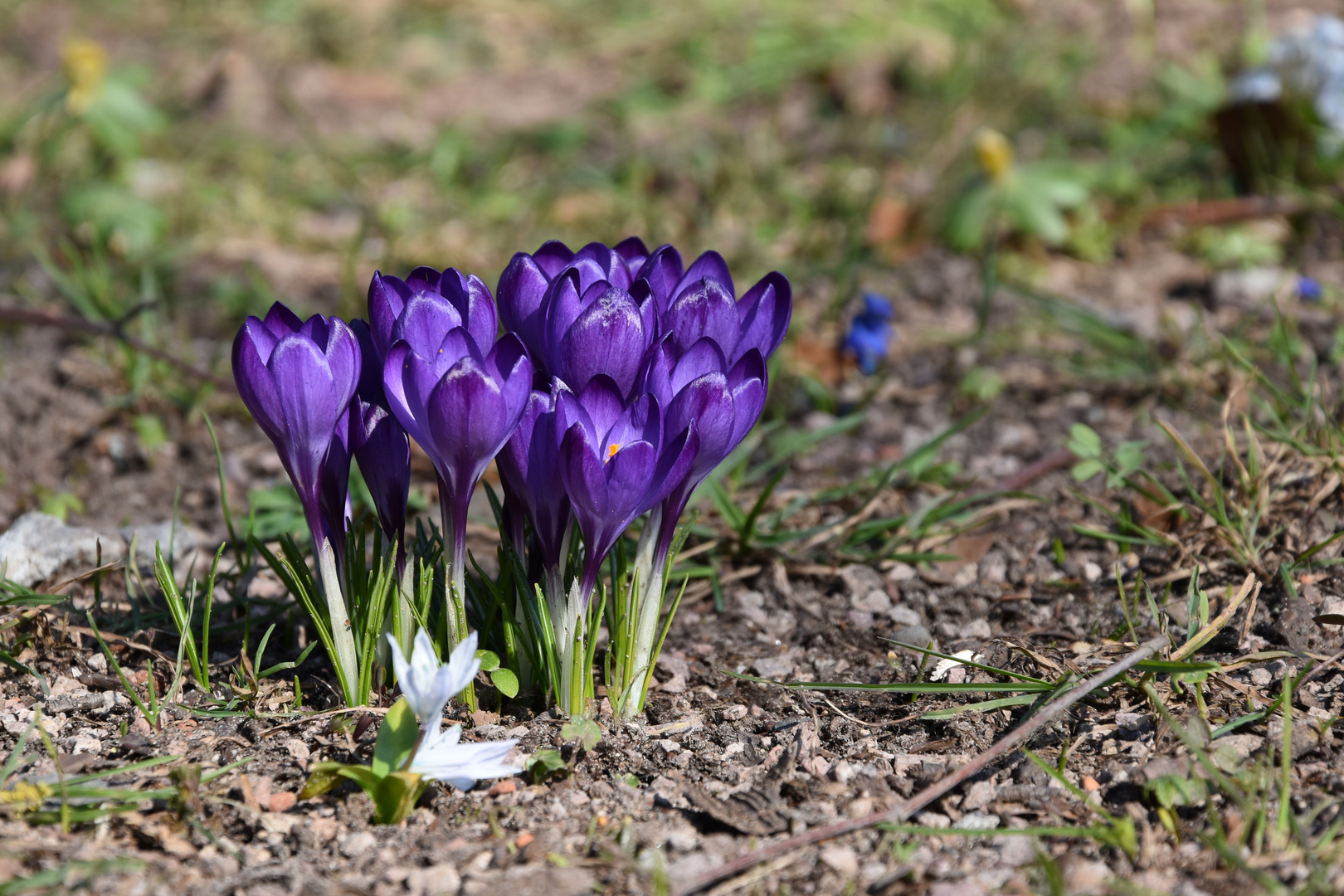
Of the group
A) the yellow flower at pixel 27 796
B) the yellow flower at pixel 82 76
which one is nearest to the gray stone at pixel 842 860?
the yellow flower at pixel 27 796

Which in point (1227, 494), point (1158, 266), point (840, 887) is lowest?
point (840, 887)

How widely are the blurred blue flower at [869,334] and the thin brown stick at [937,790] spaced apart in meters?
1.70

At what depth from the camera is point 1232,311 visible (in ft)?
12.4

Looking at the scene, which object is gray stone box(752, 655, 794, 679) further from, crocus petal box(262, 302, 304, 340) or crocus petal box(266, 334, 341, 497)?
crocus petal box(262, 302, 304, 340)

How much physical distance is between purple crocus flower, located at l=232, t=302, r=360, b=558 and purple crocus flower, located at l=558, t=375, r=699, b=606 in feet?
1.11

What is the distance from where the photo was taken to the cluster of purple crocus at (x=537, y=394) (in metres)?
1.67

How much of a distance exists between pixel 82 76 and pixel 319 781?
3.62 m

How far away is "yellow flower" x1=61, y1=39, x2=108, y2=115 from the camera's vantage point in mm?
4379

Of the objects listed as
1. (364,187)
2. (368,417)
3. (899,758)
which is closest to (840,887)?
(899,758)

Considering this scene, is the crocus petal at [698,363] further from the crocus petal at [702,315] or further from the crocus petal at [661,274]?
the crocus petal at [661,274]

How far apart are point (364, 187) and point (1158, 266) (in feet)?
10.1

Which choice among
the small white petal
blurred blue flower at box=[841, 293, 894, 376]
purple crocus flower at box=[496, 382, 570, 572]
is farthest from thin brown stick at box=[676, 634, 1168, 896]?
blurred blue flower at box=[841, 293, 894, 376]

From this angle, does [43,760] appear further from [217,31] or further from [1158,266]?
[217,31]

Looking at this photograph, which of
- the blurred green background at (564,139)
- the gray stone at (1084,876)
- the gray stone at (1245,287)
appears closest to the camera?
the gray stone at (1084,876)
